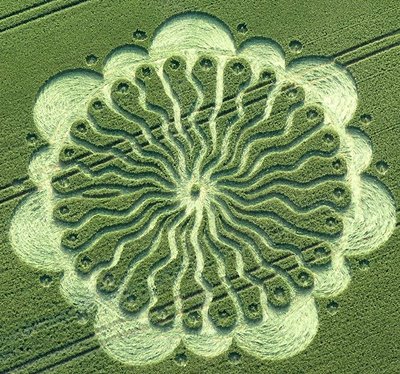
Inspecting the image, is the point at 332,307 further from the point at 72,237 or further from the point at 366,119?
the point at 72,237

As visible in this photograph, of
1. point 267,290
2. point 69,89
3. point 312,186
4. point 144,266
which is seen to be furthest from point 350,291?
point 69,89

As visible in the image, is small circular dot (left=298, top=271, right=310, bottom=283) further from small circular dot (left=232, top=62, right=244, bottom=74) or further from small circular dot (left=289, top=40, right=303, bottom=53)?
small circular dot (left=289, top=40, right=303, bottom=53)

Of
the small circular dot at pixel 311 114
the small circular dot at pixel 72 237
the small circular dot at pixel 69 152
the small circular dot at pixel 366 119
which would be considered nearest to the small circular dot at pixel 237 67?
the small circular dot at pixel 311 114

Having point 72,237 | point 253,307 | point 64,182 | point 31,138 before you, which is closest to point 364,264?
point 253,307

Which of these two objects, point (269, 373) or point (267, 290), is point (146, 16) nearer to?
point (267, 290)

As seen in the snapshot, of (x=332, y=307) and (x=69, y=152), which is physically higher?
(x=69, y=152)
